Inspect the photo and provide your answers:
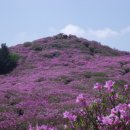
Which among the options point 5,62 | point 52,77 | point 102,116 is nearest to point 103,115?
point 102,116

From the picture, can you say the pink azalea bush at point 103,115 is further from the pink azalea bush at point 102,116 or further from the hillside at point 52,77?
the hillside at point 52,77

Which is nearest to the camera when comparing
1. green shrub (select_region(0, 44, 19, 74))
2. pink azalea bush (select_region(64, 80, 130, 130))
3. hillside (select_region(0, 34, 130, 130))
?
pink azalea bush (select_region(64, 80, 130, 130))

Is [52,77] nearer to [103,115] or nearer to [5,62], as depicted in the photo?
[5,62]

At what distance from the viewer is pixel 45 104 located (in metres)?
22.9

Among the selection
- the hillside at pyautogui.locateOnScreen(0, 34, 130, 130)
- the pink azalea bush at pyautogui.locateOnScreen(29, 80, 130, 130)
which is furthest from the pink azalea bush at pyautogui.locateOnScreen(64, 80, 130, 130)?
the hillside at pyautogui.locateOnScreen(0, 34, 130, 130)

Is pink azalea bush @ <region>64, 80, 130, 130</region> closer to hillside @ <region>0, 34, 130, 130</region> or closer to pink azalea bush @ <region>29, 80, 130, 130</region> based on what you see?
pink azalea bush @ <region>29, 80, 130, 130</region>

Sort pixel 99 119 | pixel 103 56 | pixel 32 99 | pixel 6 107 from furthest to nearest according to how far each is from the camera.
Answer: pixel 103 56
pixel 32 99
pixel 6 107
pixel 99 119

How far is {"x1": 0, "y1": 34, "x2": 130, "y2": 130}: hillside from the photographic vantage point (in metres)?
20.7

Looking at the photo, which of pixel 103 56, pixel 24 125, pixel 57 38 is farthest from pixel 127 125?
pixel 57 38

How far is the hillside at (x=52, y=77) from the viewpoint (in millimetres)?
20672

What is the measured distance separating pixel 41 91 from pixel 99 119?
20.7 m

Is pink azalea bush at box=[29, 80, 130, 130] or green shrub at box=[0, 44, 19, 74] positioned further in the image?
green shrub at box=[0, 44, 19, 74]

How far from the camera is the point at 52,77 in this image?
1266 inches

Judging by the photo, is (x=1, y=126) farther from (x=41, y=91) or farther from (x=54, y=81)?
(x=54, y=81)
